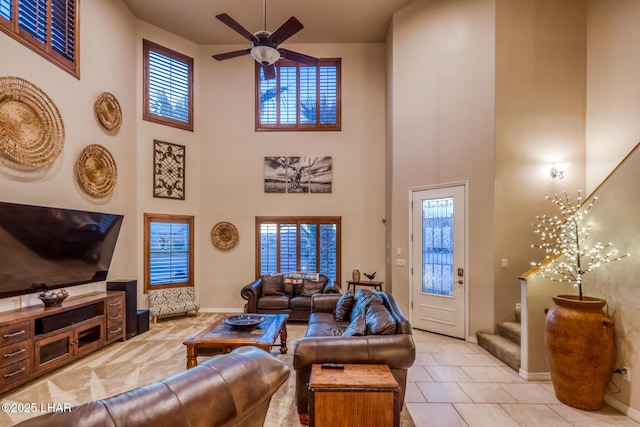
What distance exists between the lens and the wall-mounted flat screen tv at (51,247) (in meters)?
3.36

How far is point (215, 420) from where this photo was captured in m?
1.24

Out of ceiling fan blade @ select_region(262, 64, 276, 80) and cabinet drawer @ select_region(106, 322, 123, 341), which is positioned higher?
ceiling fan blade @ select_region(262, 64, 276, 80)

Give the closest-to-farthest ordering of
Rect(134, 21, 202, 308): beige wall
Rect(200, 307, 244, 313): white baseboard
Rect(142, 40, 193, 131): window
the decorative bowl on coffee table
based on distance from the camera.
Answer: the decorative bowl on coffee table, Rect(134, 21, 202, 308): beige wall, Rect(142, 40, 193, 131): window, Rect(200, 307, 244, 313): white baseboard

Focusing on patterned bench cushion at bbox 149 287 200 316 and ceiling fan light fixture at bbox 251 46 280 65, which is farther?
patterned bench cushion at bbox 149 287 200 316

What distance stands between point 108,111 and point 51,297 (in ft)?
10.0

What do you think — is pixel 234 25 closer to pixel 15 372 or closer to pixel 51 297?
pixel 51 297

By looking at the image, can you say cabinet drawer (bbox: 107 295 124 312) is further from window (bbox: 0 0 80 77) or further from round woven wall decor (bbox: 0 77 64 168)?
window (bbox: 0 0 80 77)

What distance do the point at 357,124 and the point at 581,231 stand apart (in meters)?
4.51

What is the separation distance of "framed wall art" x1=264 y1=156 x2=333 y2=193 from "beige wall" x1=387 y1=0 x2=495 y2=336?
1451mm

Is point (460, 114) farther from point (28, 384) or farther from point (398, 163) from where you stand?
point (28, 384)

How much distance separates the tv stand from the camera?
313 centimetres

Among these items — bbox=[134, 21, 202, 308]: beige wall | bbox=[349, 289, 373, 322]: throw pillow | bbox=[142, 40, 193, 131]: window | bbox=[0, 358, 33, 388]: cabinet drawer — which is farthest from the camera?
bbox=[142, 40, 193, 131]: window

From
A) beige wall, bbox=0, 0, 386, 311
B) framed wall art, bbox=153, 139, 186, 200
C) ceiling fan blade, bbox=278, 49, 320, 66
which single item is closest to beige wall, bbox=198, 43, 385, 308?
beige wall, bbox=0, 0, 386, 311

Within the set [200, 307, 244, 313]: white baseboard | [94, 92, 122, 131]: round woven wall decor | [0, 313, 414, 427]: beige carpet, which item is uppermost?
[94, 92, 122, 131]: round woven wall decor
